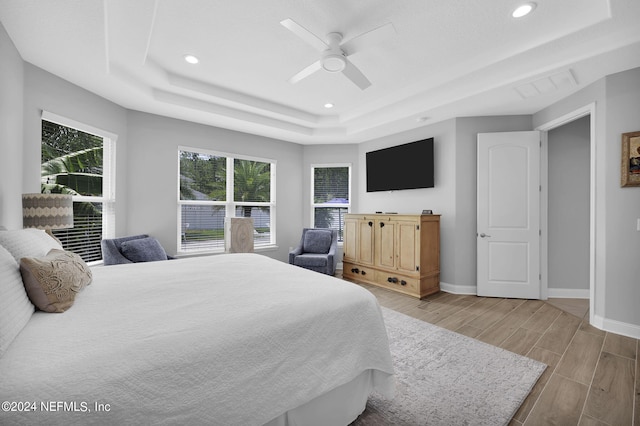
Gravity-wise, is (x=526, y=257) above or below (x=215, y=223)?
below

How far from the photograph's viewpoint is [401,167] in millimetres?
4605

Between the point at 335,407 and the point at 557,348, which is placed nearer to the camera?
the point at 335,407

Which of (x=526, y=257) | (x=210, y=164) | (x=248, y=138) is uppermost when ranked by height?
(x=248, y=138)

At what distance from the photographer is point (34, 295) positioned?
3.83ft

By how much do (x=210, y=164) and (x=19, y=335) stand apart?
3887 mm

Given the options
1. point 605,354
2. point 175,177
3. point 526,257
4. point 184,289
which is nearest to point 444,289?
point 526,257

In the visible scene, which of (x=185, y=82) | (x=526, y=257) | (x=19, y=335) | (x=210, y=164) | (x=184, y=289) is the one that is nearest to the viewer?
(x=19, y=335)

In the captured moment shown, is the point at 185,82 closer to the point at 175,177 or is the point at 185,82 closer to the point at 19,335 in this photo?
the point at 175,177

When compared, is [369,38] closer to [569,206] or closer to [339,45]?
[339,45]

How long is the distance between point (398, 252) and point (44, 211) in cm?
387

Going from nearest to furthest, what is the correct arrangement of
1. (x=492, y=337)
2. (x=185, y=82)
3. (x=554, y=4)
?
(x=554, y=4) → (x=492, y=337) → (x=185, y=82)

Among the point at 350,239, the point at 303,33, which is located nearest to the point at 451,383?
the point at 303,33

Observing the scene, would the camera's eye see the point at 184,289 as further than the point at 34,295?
Yes

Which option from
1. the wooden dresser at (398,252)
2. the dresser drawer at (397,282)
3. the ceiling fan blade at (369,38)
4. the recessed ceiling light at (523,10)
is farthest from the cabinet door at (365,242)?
the recessed ceiling light at (523,10)
